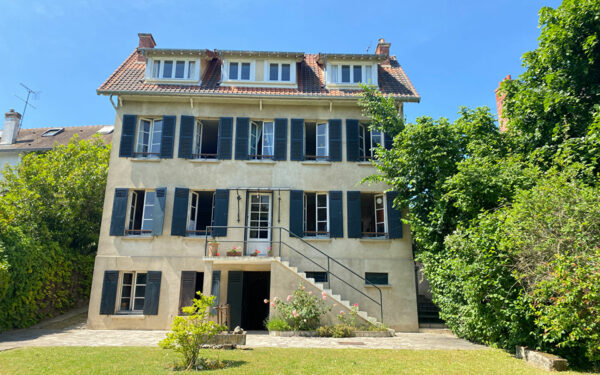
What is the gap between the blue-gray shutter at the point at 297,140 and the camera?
1477cm

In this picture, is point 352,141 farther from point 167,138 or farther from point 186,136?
point 167,138

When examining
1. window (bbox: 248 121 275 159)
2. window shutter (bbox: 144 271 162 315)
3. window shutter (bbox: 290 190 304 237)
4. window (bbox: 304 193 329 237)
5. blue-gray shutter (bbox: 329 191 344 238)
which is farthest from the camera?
window (bbox: 248 121 275 159)

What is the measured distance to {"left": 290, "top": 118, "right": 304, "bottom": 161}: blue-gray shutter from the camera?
1477cm

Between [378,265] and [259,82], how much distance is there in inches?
335

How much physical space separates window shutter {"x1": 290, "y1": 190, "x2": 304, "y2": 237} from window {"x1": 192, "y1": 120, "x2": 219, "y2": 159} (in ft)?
11.5

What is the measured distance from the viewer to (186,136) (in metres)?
14.7

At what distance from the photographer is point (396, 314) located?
43.9ft

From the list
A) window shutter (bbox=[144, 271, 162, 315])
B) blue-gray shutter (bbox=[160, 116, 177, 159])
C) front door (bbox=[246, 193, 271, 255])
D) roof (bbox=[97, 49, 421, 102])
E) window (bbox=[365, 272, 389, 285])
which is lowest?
window shutter (bbox=[144, 271, 162, 315])

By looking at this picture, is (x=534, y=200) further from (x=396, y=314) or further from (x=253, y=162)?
(x=253, y=162)

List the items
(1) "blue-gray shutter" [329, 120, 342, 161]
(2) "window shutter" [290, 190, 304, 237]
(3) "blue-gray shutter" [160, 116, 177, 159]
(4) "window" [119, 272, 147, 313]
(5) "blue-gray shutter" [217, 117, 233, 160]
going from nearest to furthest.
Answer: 1. (4) "window" [119, 272, 147, 313]
2. (2) "window shutter" [290, 190, 304, 237]
3. (3) "blue-gray shutter" [160, 116, 177, 159]
4. (5) "blue-gray shutter" [217, 117, 233, 160]
5. (1) "blue-gray shutter" [329, 120, 342, 161]

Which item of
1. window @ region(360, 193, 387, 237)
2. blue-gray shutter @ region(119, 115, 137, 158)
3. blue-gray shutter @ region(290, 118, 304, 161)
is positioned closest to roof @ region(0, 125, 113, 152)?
blue-gray shutter @ region(119, 115, 137, 158)

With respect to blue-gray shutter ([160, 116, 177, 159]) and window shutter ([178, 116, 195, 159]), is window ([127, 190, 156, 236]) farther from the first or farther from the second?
window shutter ([178, 116, 195, 159])

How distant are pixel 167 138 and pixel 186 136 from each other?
72 cm

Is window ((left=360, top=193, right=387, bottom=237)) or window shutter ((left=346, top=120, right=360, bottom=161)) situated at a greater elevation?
window shutter ((left=346, top=120, right=360, bottom=161))
